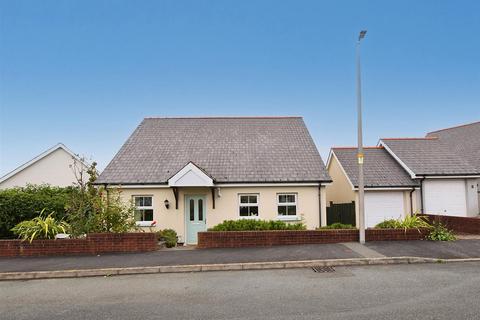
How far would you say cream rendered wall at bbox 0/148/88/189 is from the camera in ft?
71.4

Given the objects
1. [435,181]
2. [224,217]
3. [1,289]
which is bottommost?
[1,289]

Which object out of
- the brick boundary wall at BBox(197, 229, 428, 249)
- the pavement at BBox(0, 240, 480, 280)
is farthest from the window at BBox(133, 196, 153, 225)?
the brick boundary wall at BBox(197, 229, 428, 249)

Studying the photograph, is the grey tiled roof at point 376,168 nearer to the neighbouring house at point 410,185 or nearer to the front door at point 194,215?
the neighbouring house at point 410,185

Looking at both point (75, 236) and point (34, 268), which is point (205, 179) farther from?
point (34, 268)

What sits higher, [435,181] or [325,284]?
[435,181]

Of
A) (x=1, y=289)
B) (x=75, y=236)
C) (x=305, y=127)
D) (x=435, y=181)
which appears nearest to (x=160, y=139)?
(x=75, y=236)

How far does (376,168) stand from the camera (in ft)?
53.7

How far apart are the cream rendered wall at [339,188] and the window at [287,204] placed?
3934 millimetres

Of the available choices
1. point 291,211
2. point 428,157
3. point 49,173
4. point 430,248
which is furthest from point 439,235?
point 49,173

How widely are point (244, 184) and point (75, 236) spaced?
692 centimetres

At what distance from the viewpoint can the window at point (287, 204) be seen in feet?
44.9

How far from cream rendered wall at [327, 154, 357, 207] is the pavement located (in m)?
6.14

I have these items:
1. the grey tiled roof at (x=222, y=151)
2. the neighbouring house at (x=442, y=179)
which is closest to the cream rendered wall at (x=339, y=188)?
the grey tiled roof at (x=222, y=151)

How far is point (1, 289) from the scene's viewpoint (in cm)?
703
